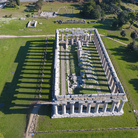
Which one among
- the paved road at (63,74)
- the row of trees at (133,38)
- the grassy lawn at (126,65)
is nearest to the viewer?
the paved road at (63,74)

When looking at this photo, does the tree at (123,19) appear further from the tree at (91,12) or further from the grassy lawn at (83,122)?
the grassy lawn at (83,122)

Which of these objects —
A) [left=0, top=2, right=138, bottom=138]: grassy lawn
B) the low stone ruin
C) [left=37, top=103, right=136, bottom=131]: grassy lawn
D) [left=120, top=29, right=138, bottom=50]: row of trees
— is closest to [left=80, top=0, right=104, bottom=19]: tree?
[left=0, top=2, right=138, bottom=138]: grassy lawn

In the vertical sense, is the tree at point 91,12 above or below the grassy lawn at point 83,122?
above

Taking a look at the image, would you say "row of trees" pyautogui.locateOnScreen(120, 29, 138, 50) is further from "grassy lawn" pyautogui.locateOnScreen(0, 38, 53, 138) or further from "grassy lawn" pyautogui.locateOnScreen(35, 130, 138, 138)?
"grassy lawn" pyautogui.locateOnScreen(35, 130, 138, 138)

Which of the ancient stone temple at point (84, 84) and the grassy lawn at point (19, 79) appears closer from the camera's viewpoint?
the ancient stone temple at point (84, 84)

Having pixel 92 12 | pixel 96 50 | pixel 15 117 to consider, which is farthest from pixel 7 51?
pixel 92 12

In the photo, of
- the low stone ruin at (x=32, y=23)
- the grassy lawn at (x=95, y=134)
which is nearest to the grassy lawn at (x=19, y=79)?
the grassy lawn at (x=95, y=134)

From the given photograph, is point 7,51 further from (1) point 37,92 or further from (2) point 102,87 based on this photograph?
(2) point 102,87

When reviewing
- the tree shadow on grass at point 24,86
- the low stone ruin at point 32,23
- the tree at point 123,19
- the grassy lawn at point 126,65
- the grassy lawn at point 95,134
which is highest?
the tree at point 123,19
